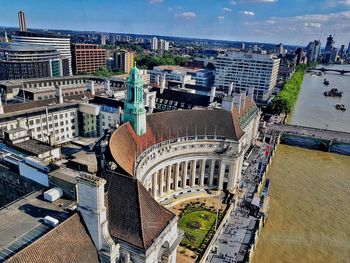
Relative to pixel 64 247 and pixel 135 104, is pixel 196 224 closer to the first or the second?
pixel 135 104

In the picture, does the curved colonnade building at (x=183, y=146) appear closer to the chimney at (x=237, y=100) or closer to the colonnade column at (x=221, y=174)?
the colonnade column at (x=221, y=174)

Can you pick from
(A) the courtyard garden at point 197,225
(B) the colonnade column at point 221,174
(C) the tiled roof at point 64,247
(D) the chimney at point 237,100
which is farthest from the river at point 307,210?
(C) the tiled roof at point 64,247

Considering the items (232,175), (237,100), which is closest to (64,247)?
(232,175)

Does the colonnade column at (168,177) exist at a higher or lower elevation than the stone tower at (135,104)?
lower

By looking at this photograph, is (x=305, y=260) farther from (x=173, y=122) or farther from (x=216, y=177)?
(x=173, y=122)

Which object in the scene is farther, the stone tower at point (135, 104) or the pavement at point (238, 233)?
the stone tower at point (135, 104)

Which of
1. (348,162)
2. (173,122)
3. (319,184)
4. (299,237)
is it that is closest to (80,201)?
(173,122)

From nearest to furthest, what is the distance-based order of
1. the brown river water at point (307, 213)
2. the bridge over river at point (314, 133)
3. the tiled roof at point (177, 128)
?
the brown river water at point (307, 213) → the tiled roof at point (177, 128) → the bridge over river at point (314, 133)
